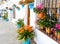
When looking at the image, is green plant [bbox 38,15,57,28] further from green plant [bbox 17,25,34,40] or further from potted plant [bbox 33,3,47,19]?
green plant [bbox 17,25,34,40]

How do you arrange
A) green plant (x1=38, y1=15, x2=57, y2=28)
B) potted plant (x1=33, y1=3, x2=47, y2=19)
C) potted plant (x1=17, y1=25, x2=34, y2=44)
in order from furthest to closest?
1. potted plant (x1=17, y1=25, x2=34, y2=44)
2. potted plant (x1=33, y1=3, x2=47, y2=19)
3. green plant (x1=38, y1=15, x2=57, y2=28)

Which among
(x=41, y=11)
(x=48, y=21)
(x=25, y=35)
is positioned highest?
(x=41, y=11)

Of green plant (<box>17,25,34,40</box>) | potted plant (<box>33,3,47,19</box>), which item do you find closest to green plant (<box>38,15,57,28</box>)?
potted plant (<box>33,3,47,19</box>)

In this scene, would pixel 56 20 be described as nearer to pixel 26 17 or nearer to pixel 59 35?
pixel 59 35

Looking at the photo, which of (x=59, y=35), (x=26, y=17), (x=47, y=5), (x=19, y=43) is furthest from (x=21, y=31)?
A: (x=26, y=17)

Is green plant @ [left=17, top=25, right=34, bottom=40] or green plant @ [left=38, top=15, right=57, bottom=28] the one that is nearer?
green plant @ [left=38, top=15, right=57, bottom=28]

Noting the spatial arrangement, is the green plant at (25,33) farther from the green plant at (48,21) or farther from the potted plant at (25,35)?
the green plant at (48,21)

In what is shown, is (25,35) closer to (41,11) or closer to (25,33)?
(25,33)

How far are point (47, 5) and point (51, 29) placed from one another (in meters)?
0.78

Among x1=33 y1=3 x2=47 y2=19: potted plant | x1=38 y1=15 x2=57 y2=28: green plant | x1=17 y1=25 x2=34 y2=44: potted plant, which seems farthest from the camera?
x1=17 y1=25 x2=34 y2=44: potted plant

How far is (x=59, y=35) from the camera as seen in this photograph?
274cm

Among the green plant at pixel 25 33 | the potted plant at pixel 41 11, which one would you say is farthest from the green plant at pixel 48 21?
the green plant at pixel 25 33

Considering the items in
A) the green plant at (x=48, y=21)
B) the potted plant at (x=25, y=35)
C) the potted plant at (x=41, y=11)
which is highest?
the potted plant at (x=41, y=11)

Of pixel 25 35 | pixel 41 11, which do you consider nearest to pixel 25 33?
pixel 25 35
